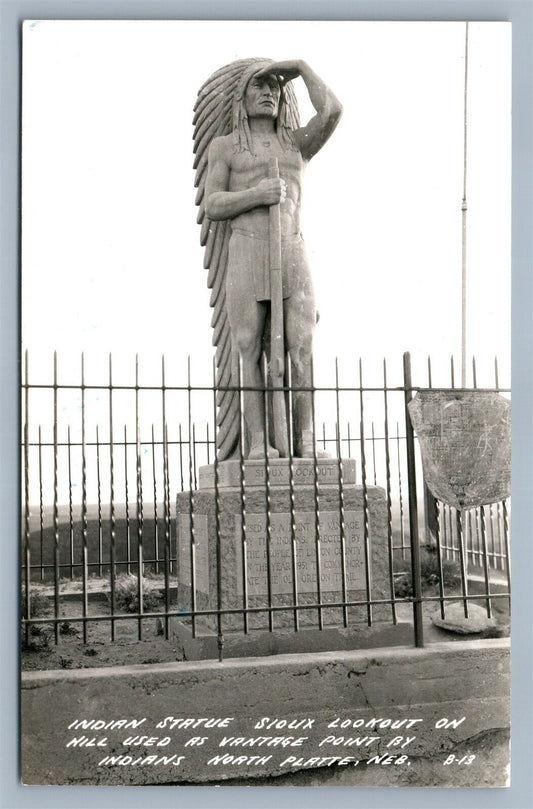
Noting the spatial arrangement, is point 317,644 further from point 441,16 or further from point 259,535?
point 441,16

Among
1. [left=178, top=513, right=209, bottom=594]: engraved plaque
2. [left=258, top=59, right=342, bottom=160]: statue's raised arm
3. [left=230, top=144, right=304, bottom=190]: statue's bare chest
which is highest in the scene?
[left=258, top=59, right=342, bottom=160]: statue's raised arm

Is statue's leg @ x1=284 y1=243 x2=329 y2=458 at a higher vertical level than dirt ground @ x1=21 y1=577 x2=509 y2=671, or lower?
higher

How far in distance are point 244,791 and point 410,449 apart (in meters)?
2.12

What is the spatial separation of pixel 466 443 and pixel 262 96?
2.61 meters

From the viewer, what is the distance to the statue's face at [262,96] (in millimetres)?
5316

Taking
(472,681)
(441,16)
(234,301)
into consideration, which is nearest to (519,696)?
(472,681)

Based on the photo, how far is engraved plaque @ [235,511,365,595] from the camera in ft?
15.6

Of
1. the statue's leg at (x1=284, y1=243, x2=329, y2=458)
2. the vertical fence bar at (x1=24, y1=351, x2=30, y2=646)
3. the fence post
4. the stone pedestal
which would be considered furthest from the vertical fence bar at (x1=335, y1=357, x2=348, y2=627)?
the vertical fence bar at (x1=24, y1=351, x2=30, y2=646)

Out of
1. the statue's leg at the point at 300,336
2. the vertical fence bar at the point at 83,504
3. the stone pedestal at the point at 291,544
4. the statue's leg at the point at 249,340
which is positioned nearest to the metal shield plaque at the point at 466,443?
the stone pedestal at the point at 291,544

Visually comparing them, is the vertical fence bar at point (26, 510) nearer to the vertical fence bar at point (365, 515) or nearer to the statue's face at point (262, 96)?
the vertical fence bar at point (365, 515)

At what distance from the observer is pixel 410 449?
486cm

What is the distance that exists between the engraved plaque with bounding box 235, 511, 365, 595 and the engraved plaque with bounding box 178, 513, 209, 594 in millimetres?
288

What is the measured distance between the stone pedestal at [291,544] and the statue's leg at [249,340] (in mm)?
429

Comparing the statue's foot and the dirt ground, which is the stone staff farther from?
the dirt ground
